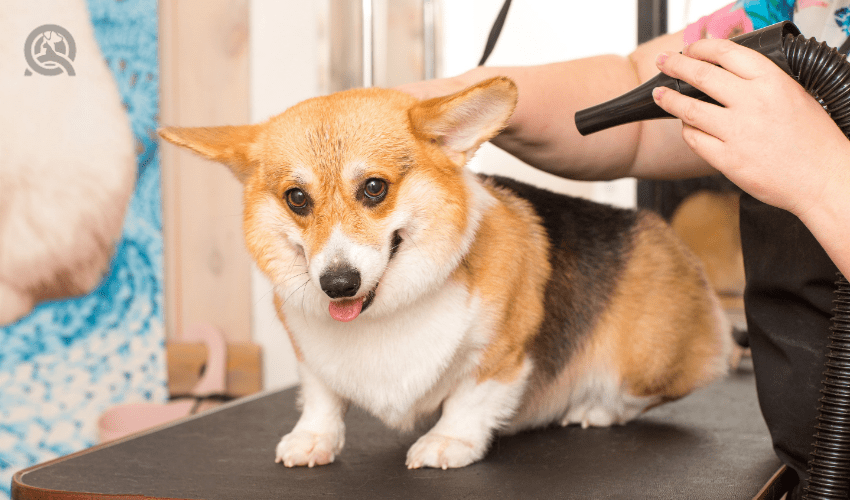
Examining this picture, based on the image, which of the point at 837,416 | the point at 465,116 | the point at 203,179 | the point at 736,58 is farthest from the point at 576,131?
the point at 203,179

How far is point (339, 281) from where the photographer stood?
85 centimetres

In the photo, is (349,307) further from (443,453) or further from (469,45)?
(469,45)

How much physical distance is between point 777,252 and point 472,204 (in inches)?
17.7

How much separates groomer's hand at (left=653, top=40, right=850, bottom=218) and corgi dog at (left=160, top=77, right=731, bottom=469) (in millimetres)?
298

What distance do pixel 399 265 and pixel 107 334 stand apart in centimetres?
139

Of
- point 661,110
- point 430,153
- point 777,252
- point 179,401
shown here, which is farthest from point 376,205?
point 179,401

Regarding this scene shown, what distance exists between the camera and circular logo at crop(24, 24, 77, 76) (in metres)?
1.74

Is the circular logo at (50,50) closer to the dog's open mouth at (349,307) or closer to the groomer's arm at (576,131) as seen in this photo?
the groomer's arm at (576,131)

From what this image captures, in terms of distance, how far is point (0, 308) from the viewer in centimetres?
182

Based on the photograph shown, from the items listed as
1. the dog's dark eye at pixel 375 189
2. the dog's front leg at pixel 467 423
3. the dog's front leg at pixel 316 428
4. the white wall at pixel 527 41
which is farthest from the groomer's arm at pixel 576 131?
the white wall at pixel 527 41

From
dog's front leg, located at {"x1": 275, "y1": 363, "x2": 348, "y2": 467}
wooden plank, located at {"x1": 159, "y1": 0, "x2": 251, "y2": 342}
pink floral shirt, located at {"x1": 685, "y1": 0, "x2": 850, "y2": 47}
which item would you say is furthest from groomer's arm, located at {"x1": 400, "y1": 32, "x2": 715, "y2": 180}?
wooden plank, located at {"x1": 159, "y1": 0, "x2": 251, "y2": 342}

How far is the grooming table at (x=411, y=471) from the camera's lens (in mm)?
890

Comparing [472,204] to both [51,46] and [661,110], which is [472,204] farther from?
[51,46]

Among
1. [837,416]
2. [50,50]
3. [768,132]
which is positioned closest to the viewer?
[768,132]
